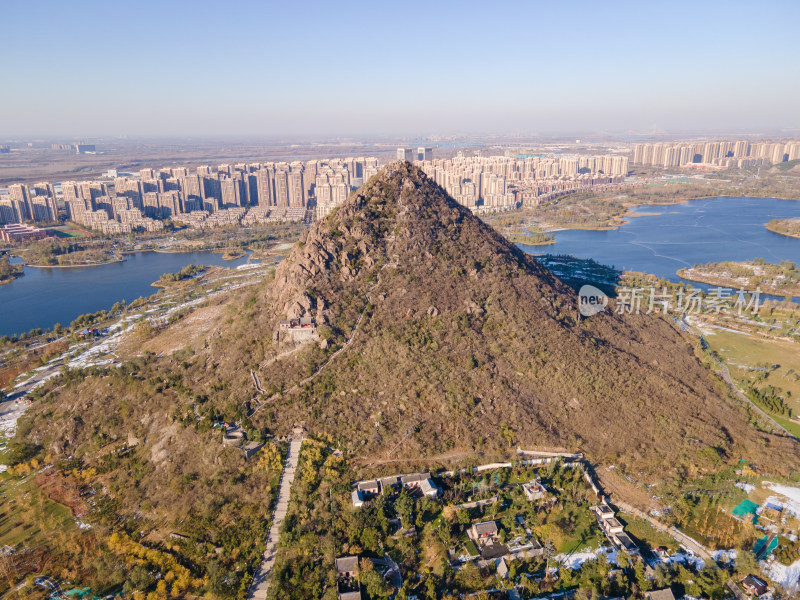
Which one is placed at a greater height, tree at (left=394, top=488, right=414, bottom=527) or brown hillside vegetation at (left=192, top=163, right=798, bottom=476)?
brown hillside vegetation at (left=192, top=163, right=798, bottom=476)

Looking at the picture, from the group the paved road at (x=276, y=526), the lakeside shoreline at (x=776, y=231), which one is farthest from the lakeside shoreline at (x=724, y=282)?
the paved road at (x=276, y=526)

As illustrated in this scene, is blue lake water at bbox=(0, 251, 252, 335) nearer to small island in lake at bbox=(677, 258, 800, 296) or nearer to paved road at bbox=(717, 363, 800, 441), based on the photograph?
paved road at bbox=(717, 363, 800, 441)

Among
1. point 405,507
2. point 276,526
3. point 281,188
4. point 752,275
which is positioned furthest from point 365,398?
point 281,188

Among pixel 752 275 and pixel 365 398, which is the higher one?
pixel 365 398

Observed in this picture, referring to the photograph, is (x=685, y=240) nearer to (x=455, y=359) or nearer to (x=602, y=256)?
(x=602, y=256)

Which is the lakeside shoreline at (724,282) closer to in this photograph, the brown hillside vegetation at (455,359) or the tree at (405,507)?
the brown hillside vegetation at (455,359)

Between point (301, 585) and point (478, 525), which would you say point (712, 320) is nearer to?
point (478, 525)

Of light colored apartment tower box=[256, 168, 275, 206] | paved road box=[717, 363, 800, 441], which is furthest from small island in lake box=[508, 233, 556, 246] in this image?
light colored apartment tower box=[256, 168, 275, 206]
